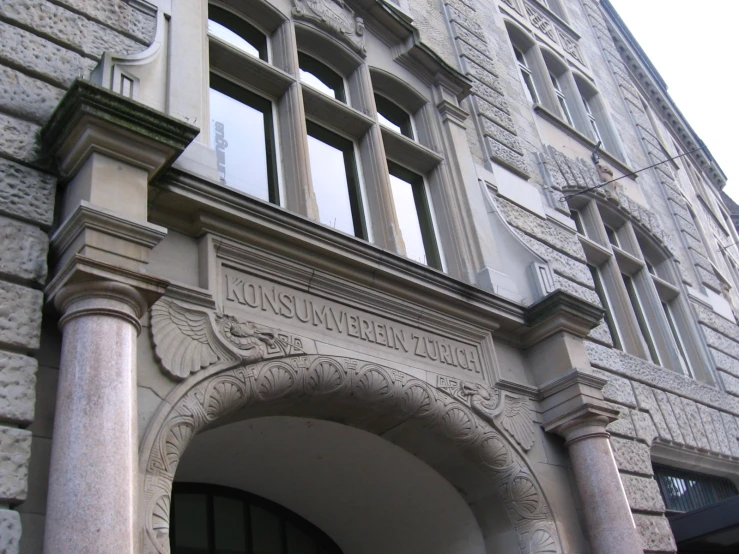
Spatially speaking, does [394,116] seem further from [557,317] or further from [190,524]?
[190,524]

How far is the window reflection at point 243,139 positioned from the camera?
6773mm

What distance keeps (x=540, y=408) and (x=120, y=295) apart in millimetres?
4607

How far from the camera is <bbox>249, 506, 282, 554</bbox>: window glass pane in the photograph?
7203 millimetres

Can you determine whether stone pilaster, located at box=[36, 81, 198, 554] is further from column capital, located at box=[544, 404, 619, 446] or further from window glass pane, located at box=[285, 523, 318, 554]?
column capital, located at box=[544, 404, 619, 446]

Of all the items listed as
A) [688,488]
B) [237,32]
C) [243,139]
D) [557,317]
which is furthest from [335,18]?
[688,488]

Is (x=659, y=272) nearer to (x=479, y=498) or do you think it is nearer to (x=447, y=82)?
(x=447, y=82)

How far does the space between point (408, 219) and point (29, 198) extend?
4451mm

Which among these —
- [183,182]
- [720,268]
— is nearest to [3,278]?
[183,182]

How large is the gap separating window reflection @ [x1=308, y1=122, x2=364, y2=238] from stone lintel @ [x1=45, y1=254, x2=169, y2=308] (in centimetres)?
291

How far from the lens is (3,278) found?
4355mm

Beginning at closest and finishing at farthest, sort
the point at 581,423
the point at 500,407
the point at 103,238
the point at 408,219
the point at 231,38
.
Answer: the point at 103,238 < the point at 500,407 < the point at 581,423 < the point at 231,38 < the point at 408,219

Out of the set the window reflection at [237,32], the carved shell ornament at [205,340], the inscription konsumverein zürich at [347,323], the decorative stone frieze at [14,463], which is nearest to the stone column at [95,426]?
the decorative stone frieze at [14,463]

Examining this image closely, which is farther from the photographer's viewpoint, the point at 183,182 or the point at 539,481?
the point at 539,481

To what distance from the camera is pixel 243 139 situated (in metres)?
7.09
